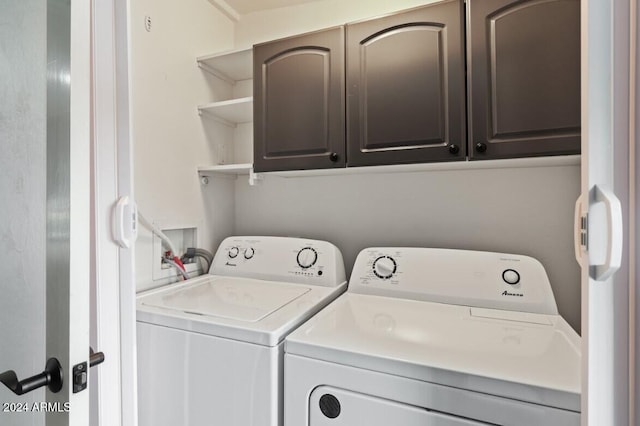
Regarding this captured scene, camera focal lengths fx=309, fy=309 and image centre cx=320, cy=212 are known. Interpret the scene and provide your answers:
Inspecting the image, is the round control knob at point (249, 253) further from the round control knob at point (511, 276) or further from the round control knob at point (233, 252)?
the round control knob at point (511, 276)

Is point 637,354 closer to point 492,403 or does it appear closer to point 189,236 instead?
point 492,403

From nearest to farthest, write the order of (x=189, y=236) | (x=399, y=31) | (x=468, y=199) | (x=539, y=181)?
(x=399, y=31) < (x=539, y=181) < (x=468, y=199) < (x=189, y=236)

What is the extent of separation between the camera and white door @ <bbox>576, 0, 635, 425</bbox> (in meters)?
0.52

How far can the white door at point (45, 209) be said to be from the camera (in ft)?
1.96

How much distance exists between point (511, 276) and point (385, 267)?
0.51 metres

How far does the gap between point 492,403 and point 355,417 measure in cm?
35

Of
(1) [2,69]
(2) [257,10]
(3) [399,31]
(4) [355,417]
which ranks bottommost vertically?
(4) [355,417]

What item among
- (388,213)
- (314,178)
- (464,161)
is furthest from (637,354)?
(314,178)

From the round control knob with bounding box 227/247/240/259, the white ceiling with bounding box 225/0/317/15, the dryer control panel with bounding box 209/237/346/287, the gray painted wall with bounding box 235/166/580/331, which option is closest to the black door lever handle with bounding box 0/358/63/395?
the dryer control panel with bounding box 209/237/346/287

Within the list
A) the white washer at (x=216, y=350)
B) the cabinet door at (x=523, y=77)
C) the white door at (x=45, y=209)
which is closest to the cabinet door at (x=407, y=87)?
the cabinet door at (x=523, y=77)

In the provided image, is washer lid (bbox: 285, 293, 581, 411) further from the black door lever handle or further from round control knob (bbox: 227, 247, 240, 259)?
round control knob (bbox: 227, 247, 240, 259)

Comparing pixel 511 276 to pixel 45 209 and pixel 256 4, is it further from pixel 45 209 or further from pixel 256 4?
pixel 256 4

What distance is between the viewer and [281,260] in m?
1.66

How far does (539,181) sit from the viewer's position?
1422 mm
